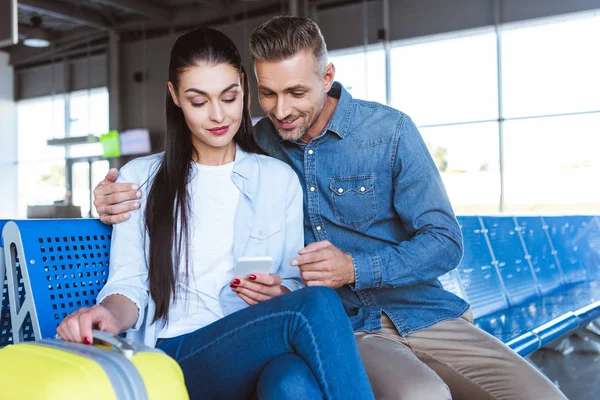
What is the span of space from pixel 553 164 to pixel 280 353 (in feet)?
29.5

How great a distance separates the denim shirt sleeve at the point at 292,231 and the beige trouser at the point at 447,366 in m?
0.26

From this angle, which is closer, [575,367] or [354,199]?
[354,199]

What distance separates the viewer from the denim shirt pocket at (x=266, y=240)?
71.4 inches

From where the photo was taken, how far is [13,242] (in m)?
1.65

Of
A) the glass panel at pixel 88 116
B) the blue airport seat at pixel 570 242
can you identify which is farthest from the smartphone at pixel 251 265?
the glass panel at pixel 88 116

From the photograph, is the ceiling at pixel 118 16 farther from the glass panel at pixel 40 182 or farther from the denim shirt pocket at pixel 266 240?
the denim shirt pocket at pixel 266 240

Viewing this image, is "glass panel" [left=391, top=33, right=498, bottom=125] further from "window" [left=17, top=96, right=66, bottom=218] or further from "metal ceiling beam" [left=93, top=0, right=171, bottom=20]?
"window" [left=17, top=96, right=66, bottom=218]

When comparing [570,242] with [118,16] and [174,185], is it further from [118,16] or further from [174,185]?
[118,16]

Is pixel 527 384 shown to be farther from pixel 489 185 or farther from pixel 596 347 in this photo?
pixel 489 185

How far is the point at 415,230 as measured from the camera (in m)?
1.90

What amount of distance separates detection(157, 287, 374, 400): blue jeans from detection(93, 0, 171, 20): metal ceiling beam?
12.0 m

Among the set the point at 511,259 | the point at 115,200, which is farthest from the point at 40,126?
the point at 115,200

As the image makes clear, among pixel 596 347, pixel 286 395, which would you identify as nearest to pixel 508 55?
pixel 596 347

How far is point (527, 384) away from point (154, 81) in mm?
13020
